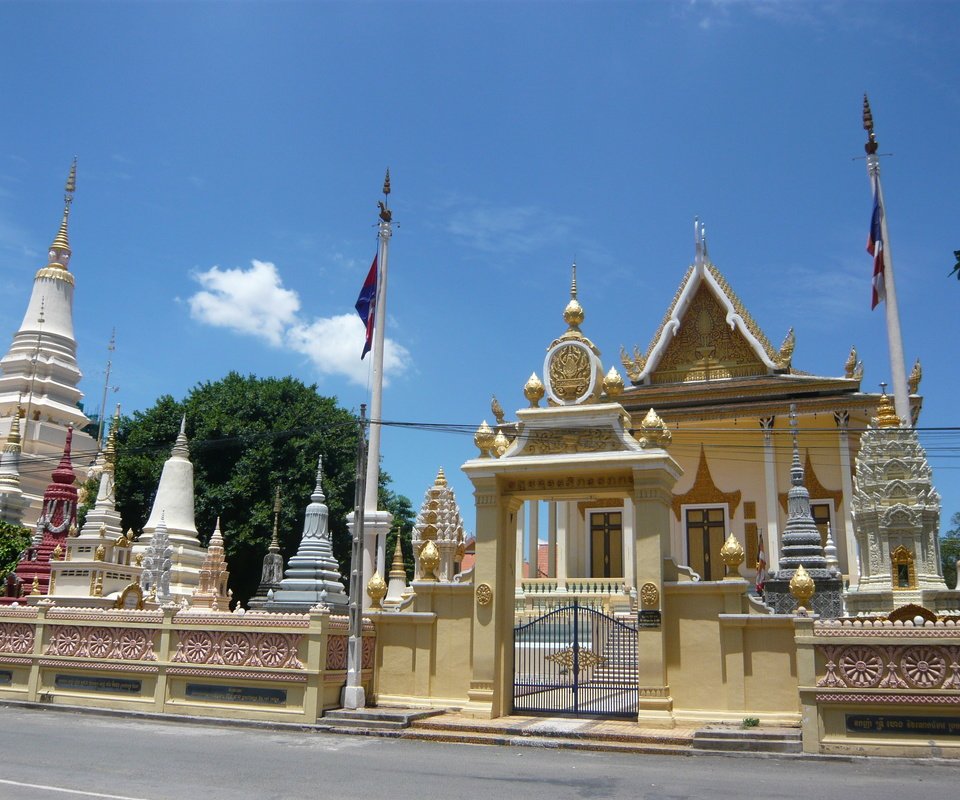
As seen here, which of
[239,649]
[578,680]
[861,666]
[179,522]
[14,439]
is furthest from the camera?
[14,439]

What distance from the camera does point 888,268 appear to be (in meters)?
25.6

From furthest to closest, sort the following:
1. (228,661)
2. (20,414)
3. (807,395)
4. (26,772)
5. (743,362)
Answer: (20,414) < (743,362) < (807,395) < (228,661) < (26,772)

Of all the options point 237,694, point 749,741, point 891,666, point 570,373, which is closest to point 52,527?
point 237,694

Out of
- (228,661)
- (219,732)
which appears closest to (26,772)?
(219,732)

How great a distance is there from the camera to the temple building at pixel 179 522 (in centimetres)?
2756

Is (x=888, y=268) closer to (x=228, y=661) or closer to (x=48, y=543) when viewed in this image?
(x=228, y=661)

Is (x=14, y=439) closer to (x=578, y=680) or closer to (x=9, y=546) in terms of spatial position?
(x=9, y=546)

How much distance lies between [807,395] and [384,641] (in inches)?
777

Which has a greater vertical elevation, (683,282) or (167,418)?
(683,282)

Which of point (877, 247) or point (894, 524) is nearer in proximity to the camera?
point (894, 524)

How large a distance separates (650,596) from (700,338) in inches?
845

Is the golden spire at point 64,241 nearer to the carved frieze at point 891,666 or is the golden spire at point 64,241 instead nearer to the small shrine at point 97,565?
the small shrine at point 97,565

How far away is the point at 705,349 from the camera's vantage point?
105 ft

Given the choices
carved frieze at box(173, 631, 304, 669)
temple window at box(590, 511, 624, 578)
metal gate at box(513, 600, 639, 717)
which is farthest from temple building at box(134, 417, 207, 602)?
carved frieze at box(173, 631, 304, 669)
